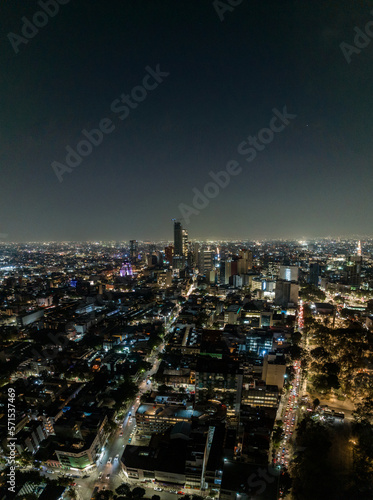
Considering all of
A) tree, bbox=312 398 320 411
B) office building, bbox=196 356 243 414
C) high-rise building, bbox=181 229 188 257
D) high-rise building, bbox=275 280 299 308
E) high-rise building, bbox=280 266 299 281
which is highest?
high-rise building, bbox=181 229 188 257

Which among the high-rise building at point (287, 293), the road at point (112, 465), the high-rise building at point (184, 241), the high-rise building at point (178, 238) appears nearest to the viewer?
the road at point (112, 465)

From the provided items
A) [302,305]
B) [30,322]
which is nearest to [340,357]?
[302,305]

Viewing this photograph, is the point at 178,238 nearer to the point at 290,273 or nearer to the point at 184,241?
the point at 184,241

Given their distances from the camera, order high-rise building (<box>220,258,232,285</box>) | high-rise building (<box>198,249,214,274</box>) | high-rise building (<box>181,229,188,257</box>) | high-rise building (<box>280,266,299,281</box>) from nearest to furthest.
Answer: high-rise building (<box>280,266,299,281</box>), high-rise building (<box>220,258,232,285</box>), high-rise building (<box>198,249,214,274</box>), high-rise building (<box>181,229,188,257</box>)

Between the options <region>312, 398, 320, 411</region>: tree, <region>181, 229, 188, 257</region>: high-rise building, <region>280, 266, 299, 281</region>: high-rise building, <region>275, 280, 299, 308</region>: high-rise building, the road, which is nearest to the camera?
the road

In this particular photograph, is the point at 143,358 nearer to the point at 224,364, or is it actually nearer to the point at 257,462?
the point at 224,364

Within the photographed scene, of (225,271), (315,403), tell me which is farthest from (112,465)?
(225,271)

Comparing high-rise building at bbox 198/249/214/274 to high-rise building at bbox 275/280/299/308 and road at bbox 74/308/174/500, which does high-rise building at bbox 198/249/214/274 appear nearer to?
high-rise building at bbox 275/280/299/308

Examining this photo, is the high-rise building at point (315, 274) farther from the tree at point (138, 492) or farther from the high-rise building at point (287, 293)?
the tree at point (138, 492)

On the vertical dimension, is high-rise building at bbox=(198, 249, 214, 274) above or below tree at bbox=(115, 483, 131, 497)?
above

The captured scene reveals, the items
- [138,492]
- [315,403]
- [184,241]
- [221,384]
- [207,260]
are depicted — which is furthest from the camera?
[184,241]

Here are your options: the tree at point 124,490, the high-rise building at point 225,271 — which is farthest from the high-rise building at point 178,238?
the tree at point 124,490

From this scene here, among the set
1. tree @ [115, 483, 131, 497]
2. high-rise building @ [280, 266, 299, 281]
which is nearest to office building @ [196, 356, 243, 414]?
tree @ [115, 483, 131, 497]
